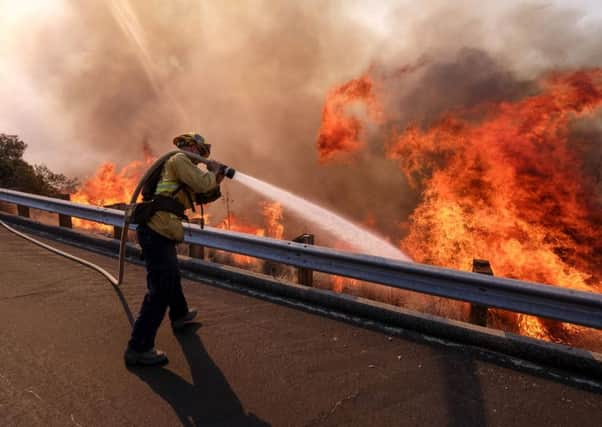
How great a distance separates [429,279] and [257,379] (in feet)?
5.86

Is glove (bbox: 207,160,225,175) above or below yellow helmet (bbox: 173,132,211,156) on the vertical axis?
below

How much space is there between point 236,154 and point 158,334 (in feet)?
63.2

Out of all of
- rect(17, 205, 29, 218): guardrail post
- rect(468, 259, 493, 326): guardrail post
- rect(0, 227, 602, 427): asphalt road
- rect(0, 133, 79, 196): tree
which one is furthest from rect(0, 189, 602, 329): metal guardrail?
rect(0, 133, 79, 196): tree

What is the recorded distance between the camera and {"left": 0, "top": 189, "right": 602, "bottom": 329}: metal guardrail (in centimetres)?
325

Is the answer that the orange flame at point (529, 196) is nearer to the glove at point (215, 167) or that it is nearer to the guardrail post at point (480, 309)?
the guardrail post at point (480, 309)

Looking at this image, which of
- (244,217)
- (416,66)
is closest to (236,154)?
(244,217)

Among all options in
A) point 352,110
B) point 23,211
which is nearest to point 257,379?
point 23,211

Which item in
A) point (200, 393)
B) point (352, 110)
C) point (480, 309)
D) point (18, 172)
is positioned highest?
point (352, 110)

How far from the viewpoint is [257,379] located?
3.22 meters

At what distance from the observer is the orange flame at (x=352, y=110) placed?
1648 centimetres

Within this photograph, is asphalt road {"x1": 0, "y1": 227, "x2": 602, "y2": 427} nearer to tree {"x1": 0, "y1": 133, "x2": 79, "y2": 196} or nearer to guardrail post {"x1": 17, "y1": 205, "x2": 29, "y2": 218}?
guardrail post {"x1": 17, "y1": 205, "x2": 29, "y2": 218}

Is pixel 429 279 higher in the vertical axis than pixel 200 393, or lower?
higher

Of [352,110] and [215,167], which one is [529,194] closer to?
[352,110]

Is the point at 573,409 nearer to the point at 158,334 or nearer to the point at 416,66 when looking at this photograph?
the point at 158,334
